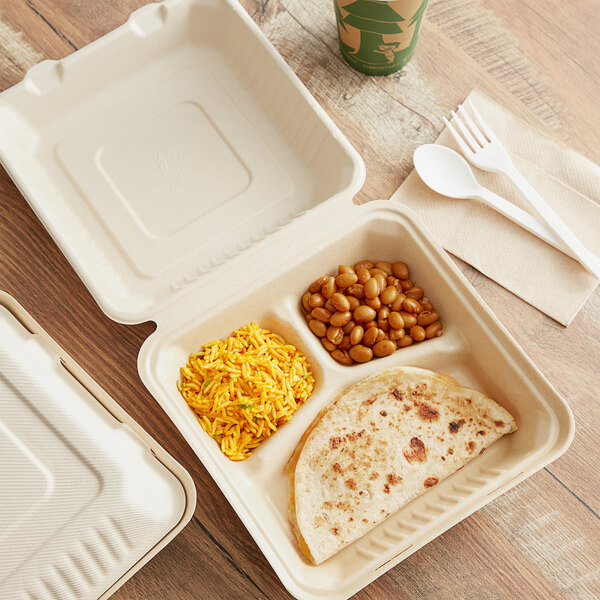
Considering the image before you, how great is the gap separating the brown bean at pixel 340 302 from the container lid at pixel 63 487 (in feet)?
2.14

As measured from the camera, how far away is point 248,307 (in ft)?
5.49

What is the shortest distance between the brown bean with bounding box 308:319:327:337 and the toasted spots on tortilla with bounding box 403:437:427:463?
386 mm

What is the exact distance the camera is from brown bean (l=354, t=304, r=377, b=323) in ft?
5.44

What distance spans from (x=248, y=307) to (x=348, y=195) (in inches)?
16.6

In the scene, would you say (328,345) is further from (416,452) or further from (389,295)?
(416,452)

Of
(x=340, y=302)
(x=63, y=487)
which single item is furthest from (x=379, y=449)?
(x=63, y=487)

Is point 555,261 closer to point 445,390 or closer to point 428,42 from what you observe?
point 445,390

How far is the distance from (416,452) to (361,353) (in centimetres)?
30

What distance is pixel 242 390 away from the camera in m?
1.60

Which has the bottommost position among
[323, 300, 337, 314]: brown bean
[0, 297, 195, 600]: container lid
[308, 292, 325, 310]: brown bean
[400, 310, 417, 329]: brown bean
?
[400, 310, 417, 329]: brown bean

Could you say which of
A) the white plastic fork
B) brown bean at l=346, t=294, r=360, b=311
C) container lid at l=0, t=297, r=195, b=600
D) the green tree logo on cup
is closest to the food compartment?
brown bean at l=346, t=294, r=360, b=311

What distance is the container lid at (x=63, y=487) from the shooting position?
1119 millimetres

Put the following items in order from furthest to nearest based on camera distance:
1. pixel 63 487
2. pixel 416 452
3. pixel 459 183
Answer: pixel 459 183 → pixel 416 452 → pixel 63 487

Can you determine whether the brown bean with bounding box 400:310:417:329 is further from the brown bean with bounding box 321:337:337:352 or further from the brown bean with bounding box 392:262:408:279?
the brown bean with bounding box 321:337:337:352
